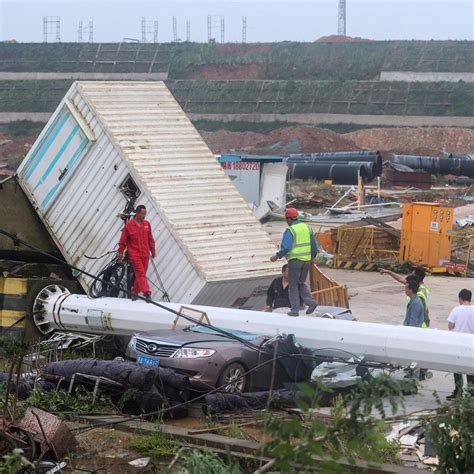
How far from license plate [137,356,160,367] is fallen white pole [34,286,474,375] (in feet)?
3.48

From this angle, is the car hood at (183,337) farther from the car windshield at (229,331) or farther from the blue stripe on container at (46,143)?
the blue stripe on container at (46,143)

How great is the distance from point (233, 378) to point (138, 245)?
10.7 feet

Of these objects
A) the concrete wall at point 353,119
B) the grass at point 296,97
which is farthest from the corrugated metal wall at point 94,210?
the grass at point 296,97

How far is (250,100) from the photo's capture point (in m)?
78.6

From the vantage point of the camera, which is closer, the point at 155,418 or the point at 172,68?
the point at 155,418

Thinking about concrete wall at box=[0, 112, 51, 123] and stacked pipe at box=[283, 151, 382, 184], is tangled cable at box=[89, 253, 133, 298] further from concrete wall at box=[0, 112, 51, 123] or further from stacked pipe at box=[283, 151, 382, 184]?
concrete wall at box=[0, 112, 51, 123]

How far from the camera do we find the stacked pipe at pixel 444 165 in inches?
1852

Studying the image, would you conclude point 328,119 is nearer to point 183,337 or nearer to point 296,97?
point 296,97

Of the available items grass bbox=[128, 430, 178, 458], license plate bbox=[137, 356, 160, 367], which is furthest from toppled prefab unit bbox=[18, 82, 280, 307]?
grass bbox=[128, 430, 178, 458]

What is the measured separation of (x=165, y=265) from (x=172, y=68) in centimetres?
7548

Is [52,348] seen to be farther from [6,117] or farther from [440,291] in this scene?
[6,117]

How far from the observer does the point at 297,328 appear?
12.1 meters

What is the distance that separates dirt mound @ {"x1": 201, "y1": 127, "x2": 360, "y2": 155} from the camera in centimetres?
6056

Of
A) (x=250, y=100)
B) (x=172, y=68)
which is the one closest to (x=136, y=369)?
(x=250, y=100)
